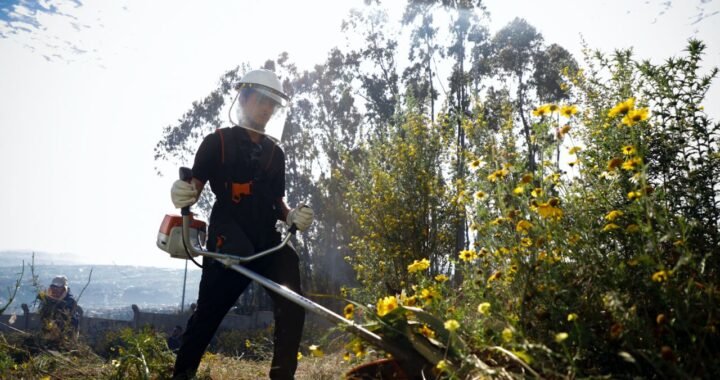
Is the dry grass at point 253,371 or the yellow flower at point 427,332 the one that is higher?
the yellow flower at point 427,332

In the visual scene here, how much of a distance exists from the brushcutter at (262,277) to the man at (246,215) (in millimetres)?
142

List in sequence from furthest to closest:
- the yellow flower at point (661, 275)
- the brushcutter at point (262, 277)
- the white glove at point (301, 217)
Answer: the white glove at point (301, 217) < the brushcutter at point (262, 277) < the yellow flower at point (661, 275)

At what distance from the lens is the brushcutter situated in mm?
1795

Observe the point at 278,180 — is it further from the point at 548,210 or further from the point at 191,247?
the point at 548,210

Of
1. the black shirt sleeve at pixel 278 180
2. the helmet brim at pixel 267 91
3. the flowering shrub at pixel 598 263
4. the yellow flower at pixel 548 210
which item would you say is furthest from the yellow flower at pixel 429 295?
the helmet brim at pixel 267 91

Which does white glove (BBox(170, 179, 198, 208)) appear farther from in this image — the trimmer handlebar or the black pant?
the black pant

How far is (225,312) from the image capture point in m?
3.07

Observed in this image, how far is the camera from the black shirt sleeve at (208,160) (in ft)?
10.6

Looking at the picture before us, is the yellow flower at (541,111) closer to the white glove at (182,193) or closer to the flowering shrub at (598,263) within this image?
the flowering shrub at (598,263)

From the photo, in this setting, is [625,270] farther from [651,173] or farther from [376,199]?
[376,199]

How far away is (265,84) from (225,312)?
155 centimetres

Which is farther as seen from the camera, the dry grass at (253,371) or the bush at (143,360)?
the dry grass at (253,371)

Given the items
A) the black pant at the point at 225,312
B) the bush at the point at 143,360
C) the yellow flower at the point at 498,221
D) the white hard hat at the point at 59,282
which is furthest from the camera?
the white hard hat at the point at 59,282

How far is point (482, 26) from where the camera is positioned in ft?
70.3
